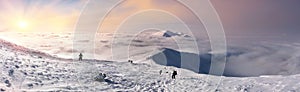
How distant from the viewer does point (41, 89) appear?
2086 cm

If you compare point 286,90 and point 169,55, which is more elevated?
point 169,55

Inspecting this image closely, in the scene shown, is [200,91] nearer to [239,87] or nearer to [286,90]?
[239,87]

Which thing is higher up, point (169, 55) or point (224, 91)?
point (169, 55)

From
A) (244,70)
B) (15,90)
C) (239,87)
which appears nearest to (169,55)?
(244,70)

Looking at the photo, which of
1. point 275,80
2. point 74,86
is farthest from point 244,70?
point 74,86

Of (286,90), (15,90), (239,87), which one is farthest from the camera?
(239,87)

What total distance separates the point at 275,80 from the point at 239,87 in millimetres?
5666

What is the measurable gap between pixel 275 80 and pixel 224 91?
26.0 ft

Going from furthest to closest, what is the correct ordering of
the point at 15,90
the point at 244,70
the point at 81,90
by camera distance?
1. the point at 244,70
2. the point at 81,90
3. the point at 15,90

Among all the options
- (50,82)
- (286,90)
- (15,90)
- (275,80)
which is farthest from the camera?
(275,80)

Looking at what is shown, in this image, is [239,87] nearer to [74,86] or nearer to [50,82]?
[74,86]

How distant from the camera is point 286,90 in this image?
24953mm

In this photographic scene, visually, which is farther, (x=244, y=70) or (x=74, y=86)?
(x=244, y=70)

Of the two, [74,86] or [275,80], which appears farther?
[275,80]
